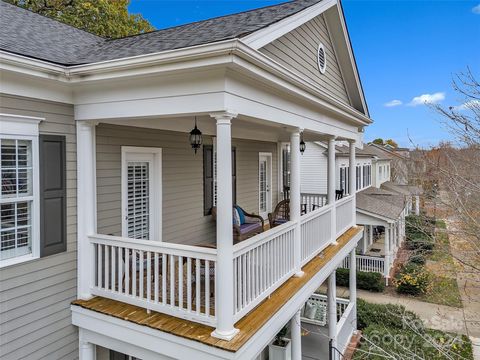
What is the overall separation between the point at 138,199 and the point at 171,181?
0.90 m

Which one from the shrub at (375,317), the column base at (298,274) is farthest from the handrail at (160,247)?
the shrub at (375,317)

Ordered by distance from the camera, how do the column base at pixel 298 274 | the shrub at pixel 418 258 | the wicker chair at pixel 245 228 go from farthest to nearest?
the wicker chair at pixel 245 228
the shrub at pixel 418 258
the column base at pixel 298 274

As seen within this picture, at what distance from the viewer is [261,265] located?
4723mm

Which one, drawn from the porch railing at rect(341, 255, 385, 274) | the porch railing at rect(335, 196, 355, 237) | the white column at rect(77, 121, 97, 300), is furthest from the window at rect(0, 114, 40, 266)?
the porch railing at rect(341, 255, 385, 274)

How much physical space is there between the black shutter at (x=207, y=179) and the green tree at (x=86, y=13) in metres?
11.8

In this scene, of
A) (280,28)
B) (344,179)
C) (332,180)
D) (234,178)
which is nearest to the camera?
(280,28)

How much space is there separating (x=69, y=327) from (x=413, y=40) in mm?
13455

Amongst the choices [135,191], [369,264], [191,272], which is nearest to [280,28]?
[135,191]

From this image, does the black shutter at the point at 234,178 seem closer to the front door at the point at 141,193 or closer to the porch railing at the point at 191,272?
the front door at the point at 141,193

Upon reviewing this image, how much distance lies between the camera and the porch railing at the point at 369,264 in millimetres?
16188

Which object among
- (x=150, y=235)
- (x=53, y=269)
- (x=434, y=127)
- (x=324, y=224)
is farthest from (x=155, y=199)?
(x=434, y=127)

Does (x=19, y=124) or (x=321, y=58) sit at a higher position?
(x=321, y=58)

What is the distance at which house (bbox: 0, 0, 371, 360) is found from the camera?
3865mm

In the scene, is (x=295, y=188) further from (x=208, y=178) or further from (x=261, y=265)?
(x=208, y=178)
